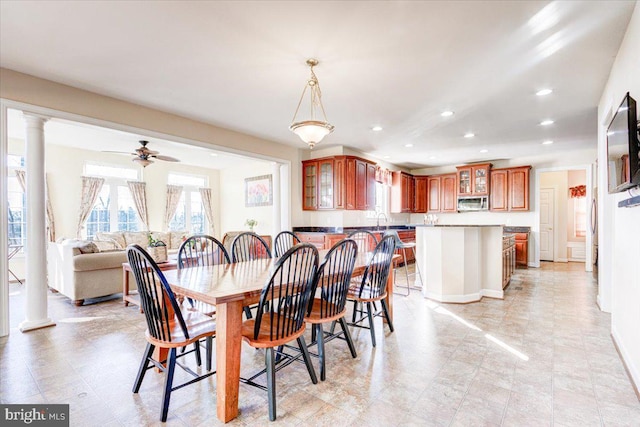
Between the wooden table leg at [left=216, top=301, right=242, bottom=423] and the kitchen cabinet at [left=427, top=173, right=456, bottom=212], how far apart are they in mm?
7625

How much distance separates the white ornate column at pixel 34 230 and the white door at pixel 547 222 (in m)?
9.95

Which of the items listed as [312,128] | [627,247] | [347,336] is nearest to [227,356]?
[347,336]

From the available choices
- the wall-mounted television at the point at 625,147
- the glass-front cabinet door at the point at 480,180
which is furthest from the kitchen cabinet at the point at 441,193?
the wall-mounted television at the point at 625,147

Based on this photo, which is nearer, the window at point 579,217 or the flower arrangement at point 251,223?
the window at point 579,217

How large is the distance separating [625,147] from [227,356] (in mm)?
2830

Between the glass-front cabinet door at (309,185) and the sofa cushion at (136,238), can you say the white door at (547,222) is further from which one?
the sofa cushion at (136,238)

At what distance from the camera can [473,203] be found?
7.81 m

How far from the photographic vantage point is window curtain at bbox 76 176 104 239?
6.58m

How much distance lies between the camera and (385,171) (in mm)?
7656

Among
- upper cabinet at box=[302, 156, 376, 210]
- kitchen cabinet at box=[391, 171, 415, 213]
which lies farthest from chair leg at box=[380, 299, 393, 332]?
kitchen cabinet at box=[391, 171, 415, 213]

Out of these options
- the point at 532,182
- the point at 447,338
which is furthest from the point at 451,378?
the point at 532,182

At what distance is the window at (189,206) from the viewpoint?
8.41 m

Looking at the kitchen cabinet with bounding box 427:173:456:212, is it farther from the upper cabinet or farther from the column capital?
the column capital

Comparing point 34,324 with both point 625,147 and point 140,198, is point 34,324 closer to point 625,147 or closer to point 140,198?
point 140,198
